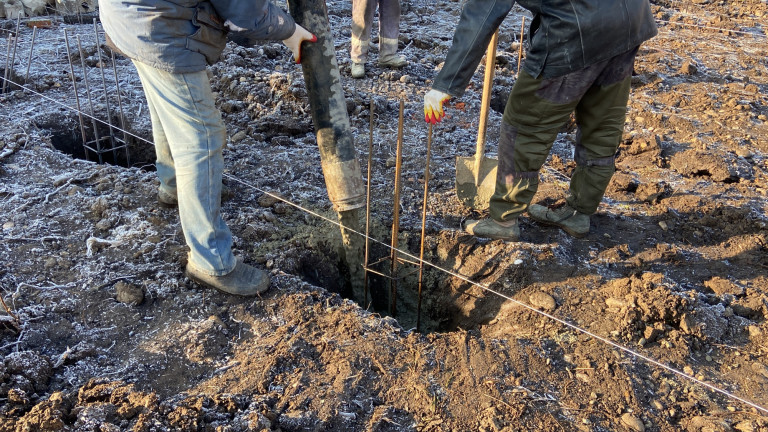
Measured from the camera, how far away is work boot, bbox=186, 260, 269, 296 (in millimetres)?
2640

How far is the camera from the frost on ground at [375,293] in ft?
7.12

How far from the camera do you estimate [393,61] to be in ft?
17.8

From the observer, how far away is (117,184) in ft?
11.2

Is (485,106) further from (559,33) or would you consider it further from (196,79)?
(196,79)

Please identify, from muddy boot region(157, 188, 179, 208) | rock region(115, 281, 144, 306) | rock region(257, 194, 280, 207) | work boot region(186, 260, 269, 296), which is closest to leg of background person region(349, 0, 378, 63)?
rock region(257, 194, 280, 207)

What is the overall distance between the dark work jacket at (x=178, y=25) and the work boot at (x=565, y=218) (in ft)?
6.33

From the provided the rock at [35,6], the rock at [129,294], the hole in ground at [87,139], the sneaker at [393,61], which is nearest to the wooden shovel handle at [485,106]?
the rock at [129,294]

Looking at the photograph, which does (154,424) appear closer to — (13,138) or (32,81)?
(13,138)

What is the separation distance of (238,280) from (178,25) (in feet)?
3.88

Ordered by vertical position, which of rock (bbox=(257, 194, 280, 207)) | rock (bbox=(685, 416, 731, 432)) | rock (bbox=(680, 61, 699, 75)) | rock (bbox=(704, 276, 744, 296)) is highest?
rock (bbox=(680, 61, 699, 75))

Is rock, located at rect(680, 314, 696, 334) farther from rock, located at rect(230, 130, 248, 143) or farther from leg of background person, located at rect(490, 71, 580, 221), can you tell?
rock, located at rect(230, 130, 248, 143)

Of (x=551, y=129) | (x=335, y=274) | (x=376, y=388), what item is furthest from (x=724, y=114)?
(x=376, y=388)

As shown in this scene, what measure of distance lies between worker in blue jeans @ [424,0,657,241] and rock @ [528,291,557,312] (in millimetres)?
469

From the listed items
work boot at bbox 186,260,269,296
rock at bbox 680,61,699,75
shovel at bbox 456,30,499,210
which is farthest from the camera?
rock at bbox 680,61,699,75
